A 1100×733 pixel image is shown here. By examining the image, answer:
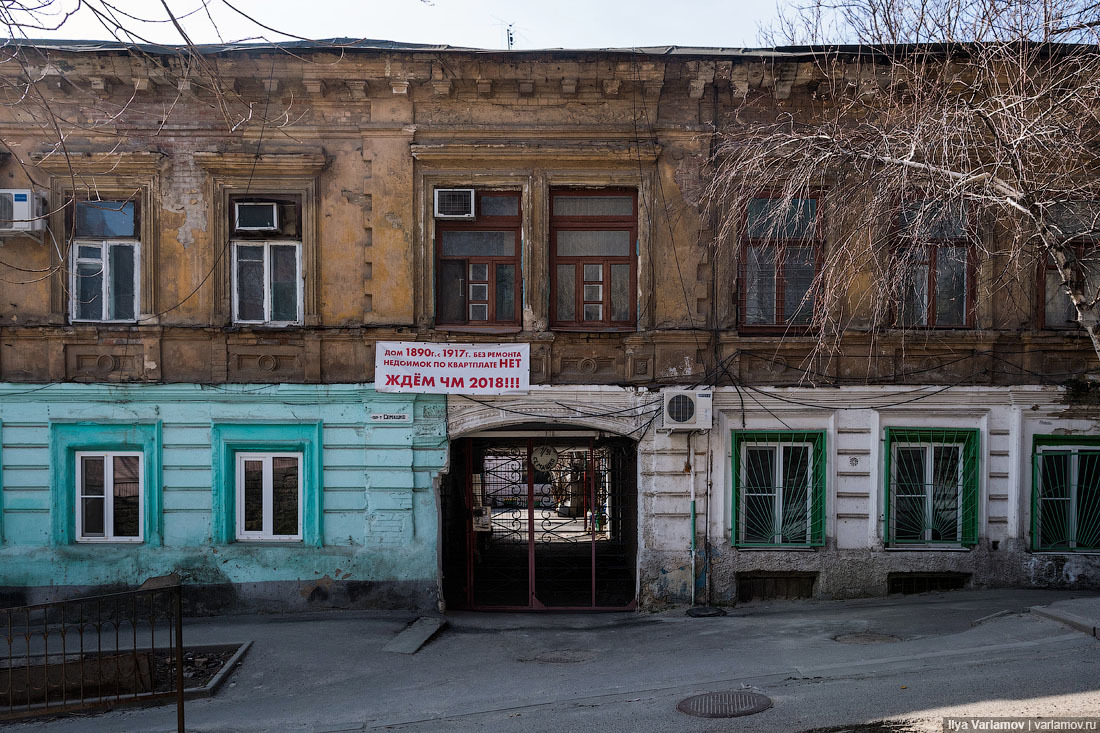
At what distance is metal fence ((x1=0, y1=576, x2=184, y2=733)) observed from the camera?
6.52 m

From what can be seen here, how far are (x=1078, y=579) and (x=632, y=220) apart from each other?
23.3ft

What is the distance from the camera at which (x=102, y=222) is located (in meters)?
10.2

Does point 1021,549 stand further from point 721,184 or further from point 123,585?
point 123,585

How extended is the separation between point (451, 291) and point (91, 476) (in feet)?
17.0

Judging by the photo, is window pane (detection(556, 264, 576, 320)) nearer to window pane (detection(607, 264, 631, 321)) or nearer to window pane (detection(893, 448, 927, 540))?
window pane (detection(607, 264, 631, 321))

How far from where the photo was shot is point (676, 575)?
10.1 metres

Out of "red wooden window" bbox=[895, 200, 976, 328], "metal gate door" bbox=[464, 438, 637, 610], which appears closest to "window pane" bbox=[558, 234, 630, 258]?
"metal gate door" bbox=[464, 438, 637, 610]

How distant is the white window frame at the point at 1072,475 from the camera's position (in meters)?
10.1

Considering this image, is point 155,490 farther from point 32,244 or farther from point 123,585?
point 32,244

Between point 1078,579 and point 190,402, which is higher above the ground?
point 190,402

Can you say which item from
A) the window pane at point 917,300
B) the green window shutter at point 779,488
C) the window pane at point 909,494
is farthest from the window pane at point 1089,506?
the green window shutter at point 779,488

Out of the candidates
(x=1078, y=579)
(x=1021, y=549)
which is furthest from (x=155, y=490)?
(x=1078, y=579)

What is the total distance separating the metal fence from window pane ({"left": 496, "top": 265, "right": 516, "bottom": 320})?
483 centimetres

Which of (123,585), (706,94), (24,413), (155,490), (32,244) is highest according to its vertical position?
(706,94)
